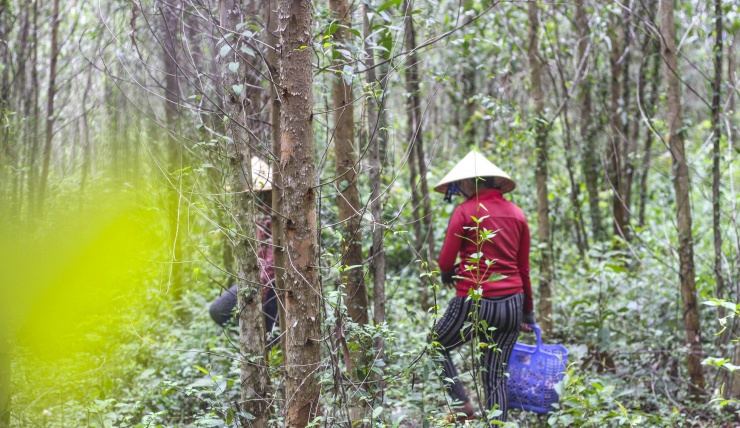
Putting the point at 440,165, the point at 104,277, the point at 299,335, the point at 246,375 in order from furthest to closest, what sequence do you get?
the point at 440,165 → the point at 104,277 → the point at 246,375 → the point at 299,335

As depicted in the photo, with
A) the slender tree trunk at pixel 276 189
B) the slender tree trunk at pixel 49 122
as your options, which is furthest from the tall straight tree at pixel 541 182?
the slender tree trunk at pixel 49 122

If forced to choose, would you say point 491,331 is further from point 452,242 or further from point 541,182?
point 541,182

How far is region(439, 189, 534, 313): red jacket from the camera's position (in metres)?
4.12

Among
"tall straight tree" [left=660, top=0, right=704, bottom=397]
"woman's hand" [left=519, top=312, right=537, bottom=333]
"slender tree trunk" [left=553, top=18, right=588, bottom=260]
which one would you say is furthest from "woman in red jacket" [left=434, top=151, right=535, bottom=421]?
"slender tree trunk" [left=553, top=18, right=588, bottom=260]

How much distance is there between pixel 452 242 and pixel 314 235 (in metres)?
1.42

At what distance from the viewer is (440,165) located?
11477 millimetres

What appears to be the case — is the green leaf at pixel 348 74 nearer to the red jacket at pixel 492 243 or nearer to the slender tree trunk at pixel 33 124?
the red jacket at pixel 492 243

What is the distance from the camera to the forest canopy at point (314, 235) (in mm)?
3127

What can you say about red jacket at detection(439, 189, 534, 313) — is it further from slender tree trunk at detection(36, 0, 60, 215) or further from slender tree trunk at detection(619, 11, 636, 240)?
slender tree trunk at detection(36, 0, 60, 215)

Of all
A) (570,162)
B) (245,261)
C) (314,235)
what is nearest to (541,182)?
(570,162)

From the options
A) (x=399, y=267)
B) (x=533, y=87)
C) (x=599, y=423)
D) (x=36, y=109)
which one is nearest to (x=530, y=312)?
(x=599, y=423)

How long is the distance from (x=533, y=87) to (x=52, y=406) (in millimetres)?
5120

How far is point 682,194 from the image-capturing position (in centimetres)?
478

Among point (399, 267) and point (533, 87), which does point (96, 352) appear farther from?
point (533, 87)
